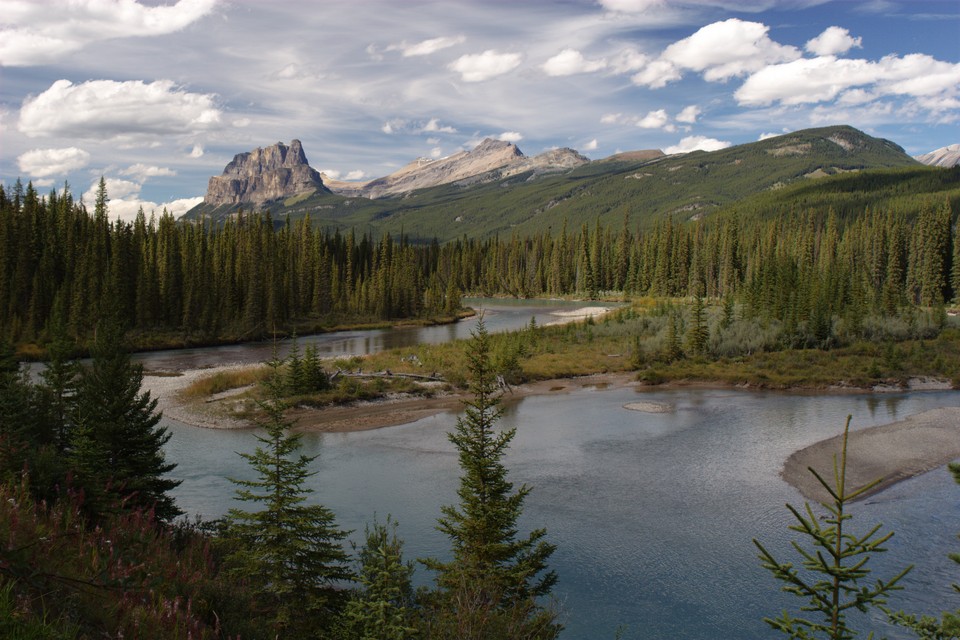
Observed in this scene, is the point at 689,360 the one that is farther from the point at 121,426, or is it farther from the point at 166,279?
the point at 166,279

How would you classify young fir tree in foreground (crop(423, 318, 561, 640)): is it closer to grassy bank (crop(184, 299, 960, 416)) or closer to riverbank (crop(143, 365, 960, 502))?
riverbank (crop(143, 365, 960, 502))

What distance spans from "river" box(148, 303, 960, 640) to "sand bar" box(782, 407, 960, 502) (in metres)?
0.74

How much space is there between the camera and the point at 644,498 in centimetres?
2250

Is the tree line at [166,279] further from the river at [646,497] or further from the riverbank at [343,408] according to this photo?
the river at [646,497]

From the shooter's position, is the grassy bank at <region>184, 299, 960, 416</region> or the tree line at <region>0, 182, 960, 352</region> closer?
the grassy bank at <region>184, 299, 960, 416</region>

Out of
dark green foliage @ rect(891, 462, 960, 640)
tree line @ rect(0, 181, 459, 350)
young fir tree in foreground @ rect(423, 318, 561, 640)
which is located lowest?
young fir tree in foreground @ rect(423, 318, 561, 640)

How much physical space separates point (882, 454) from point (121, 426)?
2932cm

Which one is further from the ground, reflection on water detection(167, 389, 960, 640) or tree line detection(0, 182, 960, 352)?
tree line detection(0, 182, 960, 352)

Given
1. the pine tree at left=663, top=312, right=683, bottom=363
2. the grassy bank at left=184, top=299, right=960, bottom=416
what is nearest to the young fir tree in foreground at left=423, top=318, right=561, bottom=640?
the grassy bank at left=184, top=299, right=960, bottom=416

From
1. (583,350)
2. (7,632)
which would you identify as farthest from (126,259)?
(7,632)

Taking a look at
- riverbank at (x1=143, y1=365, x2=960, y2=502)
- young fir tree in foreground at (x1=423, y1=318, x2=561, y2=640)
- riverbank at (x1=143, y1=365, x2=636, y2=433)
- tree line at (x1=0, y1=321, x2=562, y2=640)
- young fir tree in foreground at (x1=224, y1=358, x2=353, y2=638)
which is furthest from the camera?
riverbank at (x1=143, y1=365, x2=636, y2=433)

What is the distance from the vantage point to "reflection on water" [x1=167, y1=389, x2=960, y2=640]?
15648 millimetres

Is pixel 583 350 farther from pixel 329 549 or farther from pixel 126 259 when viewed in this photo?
pixel 126 259

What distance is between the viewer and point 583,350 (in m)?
55.6
